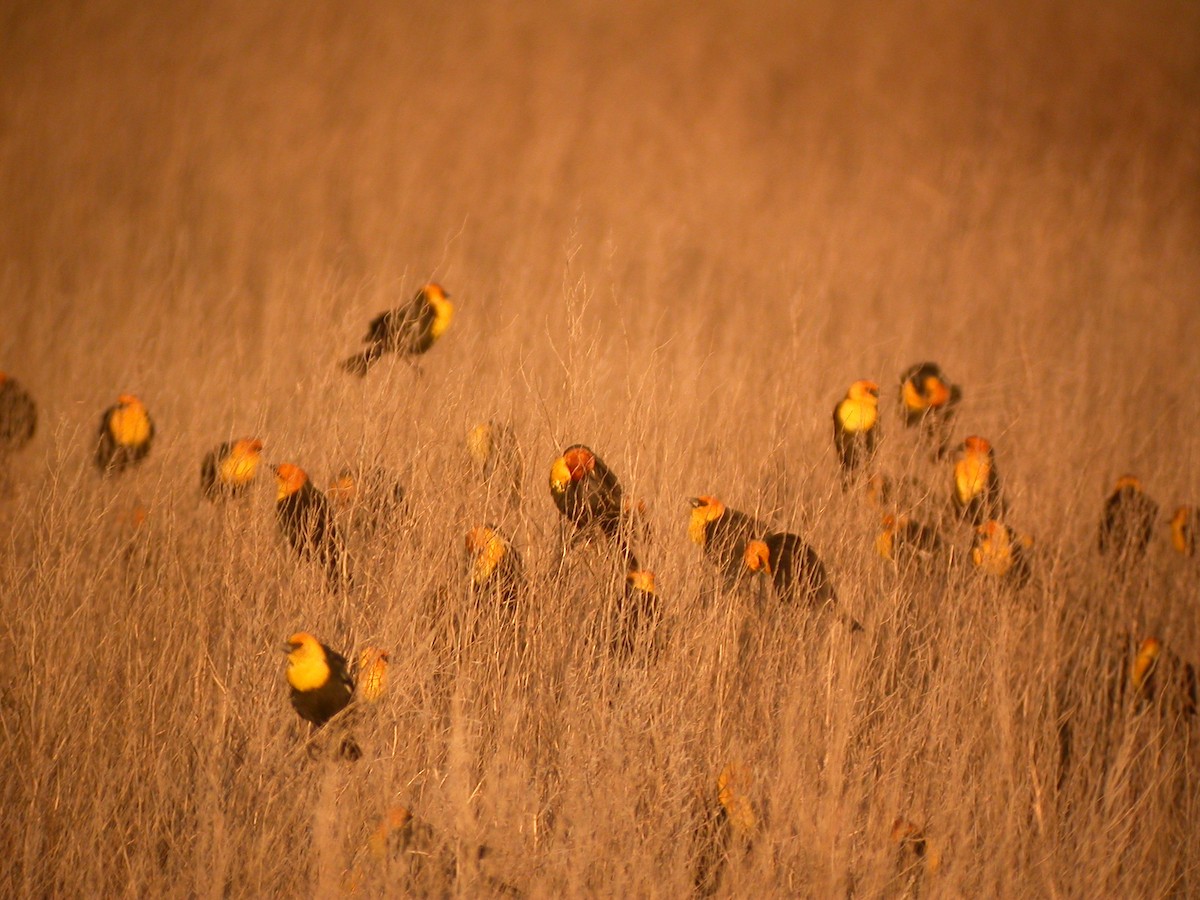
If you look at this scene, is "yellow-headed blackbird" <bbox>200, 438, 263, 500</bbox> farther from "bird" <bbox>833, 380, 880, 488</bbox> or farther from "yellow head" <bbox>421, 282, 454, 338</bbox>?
"bird" <bbox>833, 380, 880, 488</bbox>

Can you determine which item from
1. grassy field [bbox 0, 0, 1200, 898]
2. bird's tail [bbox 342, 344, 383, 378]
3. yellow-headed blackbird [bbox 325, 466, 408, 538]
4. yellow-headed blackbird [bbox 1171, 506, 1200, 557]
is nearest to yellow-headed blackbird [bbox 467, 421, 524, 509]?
grassy field [bbox 0, 0, 1200, 898]

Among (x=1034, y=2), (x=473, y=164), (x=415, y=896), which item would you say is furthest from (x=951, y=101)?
(x=415, y=896)

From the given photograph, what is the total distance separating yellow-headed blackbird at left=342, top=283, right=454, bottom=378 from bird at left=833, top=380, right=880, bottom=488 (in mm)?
695

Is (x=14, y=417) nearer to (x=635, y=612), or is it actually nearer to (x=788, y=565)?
(x=635, y=612)

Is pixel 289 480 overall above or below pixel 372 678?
above

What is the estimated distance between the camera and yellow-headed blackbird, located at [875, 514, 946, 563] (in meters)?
1.56

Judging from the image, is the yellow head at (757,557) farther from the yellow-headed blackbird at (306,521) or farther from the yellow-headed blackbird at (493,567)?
the yellow-headed blackbird at (306,521)

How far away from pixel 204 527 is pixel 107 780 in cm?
47

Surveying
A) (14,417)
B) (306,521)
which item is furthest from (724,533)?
(14,417)

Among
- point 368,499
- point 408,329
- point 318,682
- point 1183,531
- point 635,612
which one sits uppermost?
point 408,329

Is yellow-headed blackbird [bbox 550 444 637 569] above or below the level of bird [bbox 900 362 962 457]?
below

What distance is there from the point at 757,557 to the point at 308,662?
0.61 meters

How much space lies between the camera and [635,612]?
1402mm

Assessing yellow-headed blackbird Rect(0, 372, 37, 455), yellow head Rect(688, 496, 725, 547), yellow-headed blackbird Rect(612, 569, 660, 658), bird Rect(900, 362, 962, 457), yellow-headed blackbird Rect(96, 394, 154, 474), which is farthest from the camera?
bird Rect(900, 362, 962, 457)
